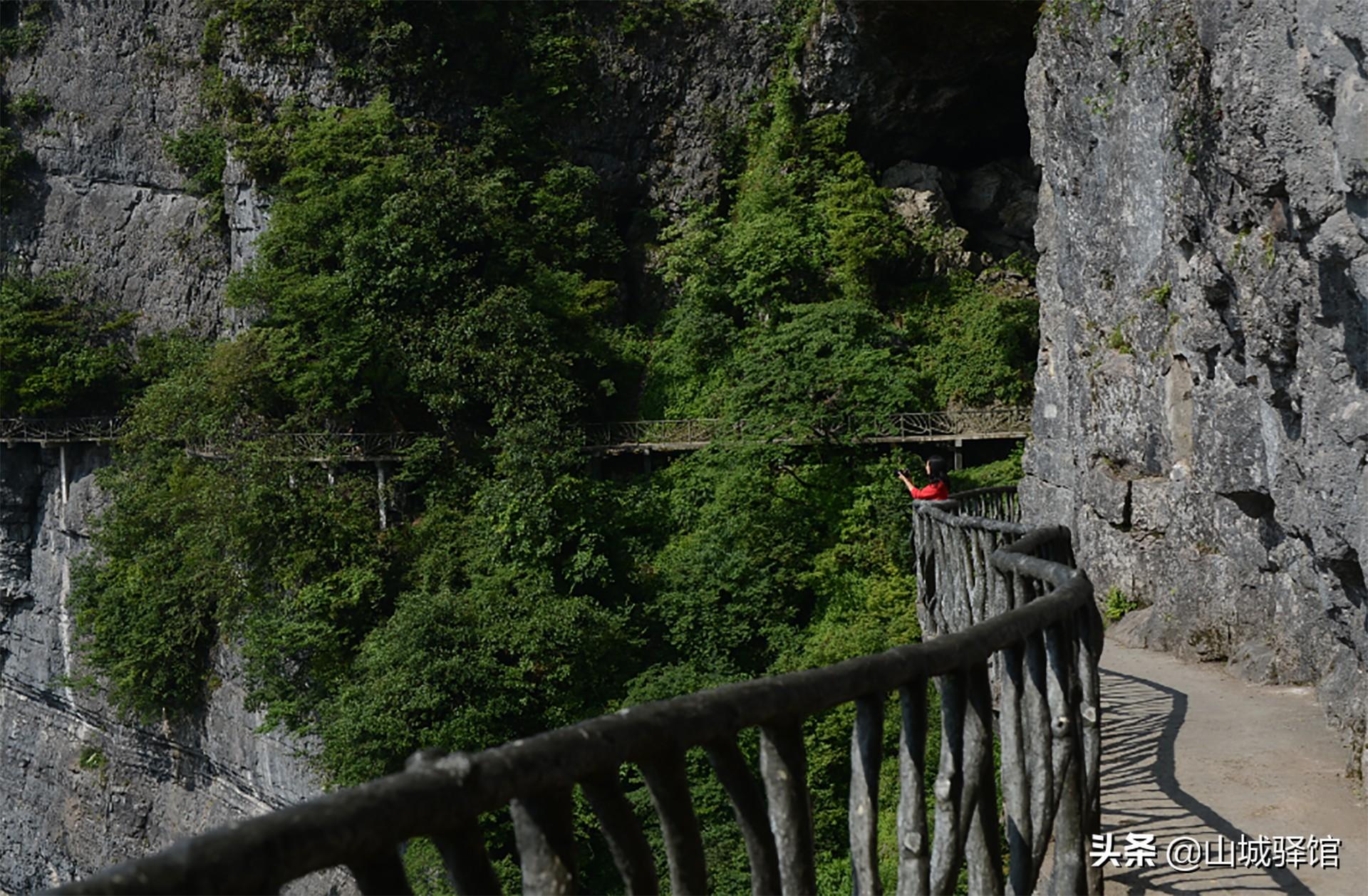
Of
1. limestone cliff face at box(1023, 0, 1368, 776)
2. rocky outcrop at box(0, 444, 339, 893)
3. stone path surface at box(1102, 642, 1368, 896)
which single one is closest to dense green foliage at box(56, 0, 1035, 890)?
rocky outcrop at box(0, 444, 339, 893)

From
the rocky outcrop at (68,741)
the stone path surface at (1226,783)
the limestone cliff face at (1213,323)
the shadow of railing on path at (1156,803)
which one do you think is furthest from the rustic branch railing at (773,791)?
the rocky outcrop at (68,741)

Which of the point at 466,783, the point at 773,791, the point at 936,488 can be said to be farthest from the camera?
the point at 936,488

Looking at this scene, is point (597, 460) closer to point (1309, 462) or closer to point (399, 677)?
point (399, 677)

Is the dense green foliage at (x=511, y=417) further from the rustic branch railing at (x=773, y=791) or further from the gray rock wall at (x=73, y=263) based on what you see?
the rustic branch railing at (x=773, y=791)

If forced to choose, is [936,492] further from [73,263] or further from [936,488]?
[73,263]

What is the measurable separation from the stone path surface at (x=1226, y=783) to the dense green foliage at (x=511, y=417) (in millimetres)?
7823

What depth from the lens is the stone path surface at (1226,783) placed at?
15.3ft

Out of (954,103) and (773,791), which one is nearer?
(773,791)

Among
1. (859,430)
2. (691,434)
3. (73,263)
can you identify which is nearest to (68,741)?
(73,263)

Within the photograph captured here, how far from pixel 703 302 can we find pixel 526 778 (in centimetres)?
2133

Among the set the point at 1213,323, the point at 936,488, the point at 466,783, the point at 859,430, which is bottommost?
the point at 859,430

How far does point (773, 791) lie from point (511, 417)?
18.7 metres

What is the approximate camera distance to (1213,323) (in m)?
10.0

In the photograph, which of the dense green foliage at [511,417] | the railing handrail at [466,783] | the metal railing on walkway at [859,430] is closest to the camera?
the railing handrail at [466,783]
